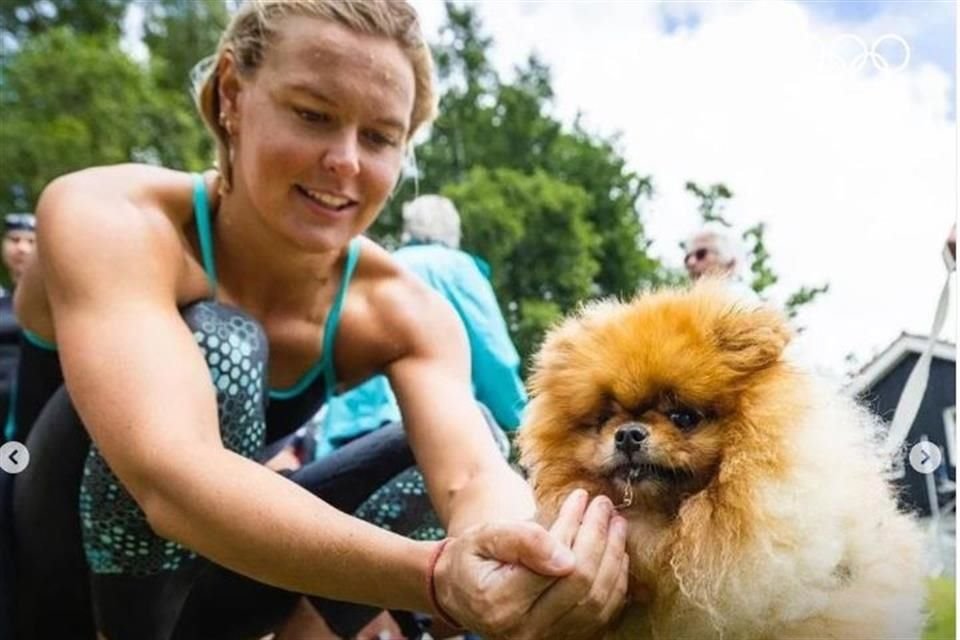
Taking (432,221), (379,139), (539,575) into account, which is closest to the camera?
(539,575)

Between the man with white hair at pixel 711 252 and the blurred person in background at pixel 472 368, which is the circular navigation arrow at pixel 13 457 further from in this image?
the man with white hair at pixel 711 252

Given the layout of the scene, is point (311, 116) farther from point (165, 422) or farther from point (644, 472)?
point (644, 472)

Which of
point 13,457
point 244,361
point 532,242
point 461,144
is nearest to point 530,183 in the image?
point 532,242

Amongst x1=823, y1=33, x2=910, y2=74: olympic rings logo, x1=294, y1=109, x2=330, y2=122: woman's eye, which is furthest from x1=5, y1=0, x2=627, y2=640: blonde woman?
x1=823, y1=33, x2=910, y2=74: olympic rings logo

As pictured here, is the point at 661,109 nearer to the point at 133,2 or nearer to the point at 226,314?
the point at 226,314

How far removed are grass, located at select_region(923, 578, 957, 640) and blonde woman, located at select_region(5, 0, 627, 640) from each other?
11.4 inches

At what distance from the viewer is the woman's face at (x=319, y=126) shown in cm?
97

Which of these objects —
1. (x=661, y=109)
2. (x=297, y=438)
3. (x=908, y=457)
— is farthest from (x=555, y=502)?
(x=297, y=438)

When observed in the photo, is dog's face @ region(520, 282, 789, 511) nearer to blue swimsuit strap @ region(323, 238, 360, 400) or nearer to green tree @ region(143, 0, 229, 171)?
blue swimsuit strap @ region(323, 238, 360, 400)

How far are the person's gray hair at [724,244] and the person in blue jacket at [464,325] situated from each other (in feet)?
0.81

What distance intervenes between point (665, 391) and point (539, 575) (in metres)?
0.14

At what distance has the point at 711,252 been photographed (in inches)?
37.3

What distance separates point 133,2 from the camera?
1.26 metres

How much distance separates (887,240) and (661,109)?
0.23 meters
